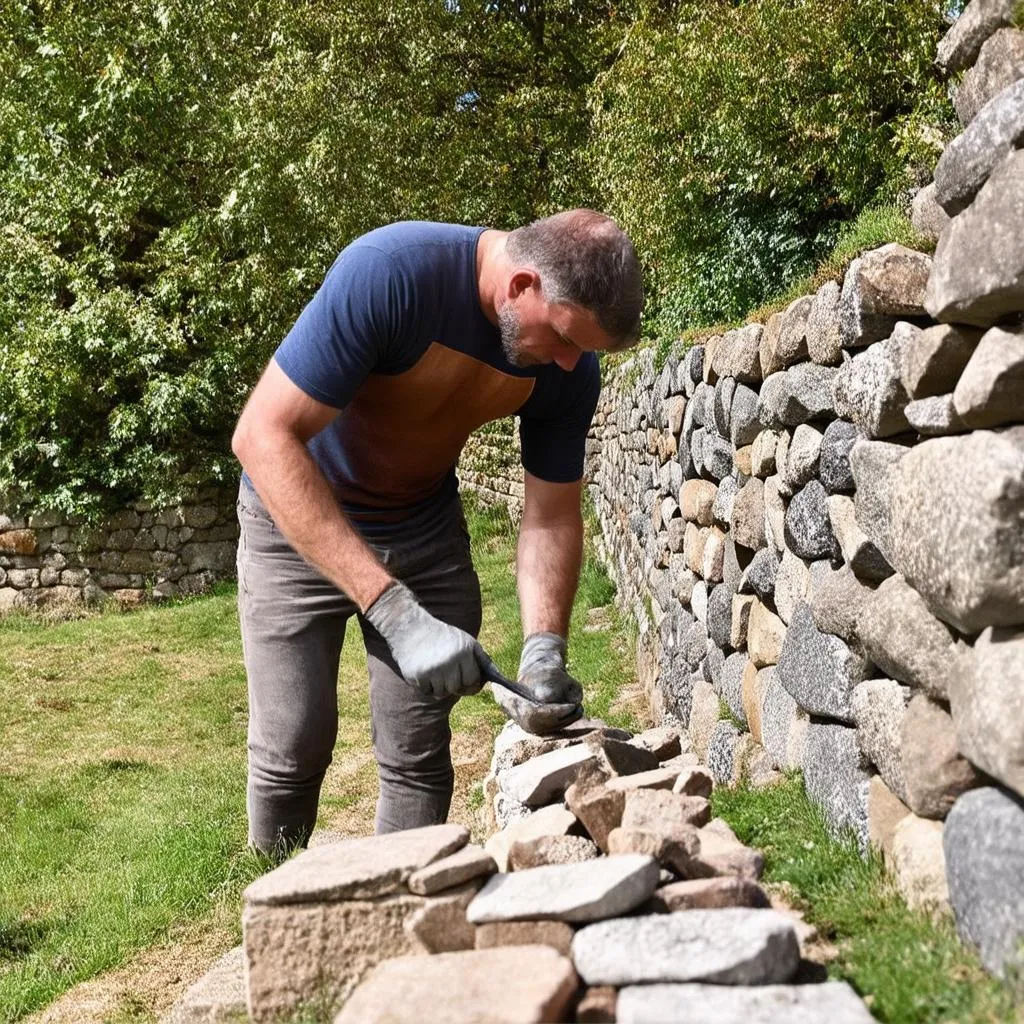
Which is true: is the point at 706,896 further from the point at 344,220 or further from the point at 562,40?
the point at 562,40

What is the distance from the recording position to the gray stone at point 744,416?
13.0ft

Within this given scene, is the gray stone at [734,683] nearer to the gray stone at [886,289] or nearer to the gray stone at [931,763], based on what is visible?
the gray stone at [886,289]

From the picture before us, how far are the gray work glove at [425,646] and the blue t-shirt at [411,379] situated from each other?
1.60 feet

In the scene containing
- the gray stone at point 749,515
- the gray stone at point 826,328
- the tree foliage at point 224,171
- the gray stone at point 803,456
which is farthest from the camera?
the tree foliage at point 224,171

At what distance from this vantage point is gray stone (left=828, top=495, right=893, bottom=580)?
8.64 feet

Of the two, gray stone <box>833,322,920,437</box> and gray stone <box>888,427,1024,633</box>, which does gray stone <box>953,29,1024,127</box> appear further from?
gray stone <box>888,427,1024,633</box>

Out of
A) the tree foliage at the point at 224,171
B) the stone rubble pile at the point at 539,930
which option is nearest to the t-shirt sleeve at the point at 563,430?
the stone rubble pile at the point at 539,930

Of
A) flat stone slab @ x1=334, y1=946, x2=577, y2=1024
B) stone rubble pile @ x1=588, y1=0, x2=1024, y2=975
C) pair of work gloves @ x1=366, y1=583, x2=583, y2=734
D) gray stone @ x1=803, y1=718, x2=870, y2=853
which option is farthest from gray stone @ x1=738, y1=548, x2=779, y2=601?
flat stone slab @ x1=334, y1=946, x2=577, y2=1024

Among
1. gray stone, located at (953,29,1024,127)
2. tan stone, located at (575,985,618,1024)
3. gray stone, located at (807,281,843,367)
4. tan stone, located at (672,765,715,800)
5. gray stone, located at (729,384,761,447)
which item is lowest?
tan stone, located at (672,765,715,800)

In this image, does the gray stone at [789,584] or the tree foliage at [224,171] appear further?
the tree foliage at [224,171]

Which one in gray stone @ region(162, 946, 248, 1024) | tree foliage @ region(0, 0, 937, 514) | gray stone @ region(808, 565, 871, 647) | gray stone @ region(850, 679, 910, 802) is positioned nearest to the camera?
gray stone @ region(162, 946, 248, 1024)

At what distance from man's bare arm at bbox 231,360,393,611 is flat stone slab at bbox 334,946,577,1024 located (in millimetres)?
988

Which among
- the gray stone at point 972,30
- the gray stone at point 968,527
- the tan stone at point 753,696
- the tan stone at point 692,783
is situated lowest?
the tan stone at point 753,696

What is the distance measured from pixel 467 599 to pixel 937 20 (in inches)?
163
